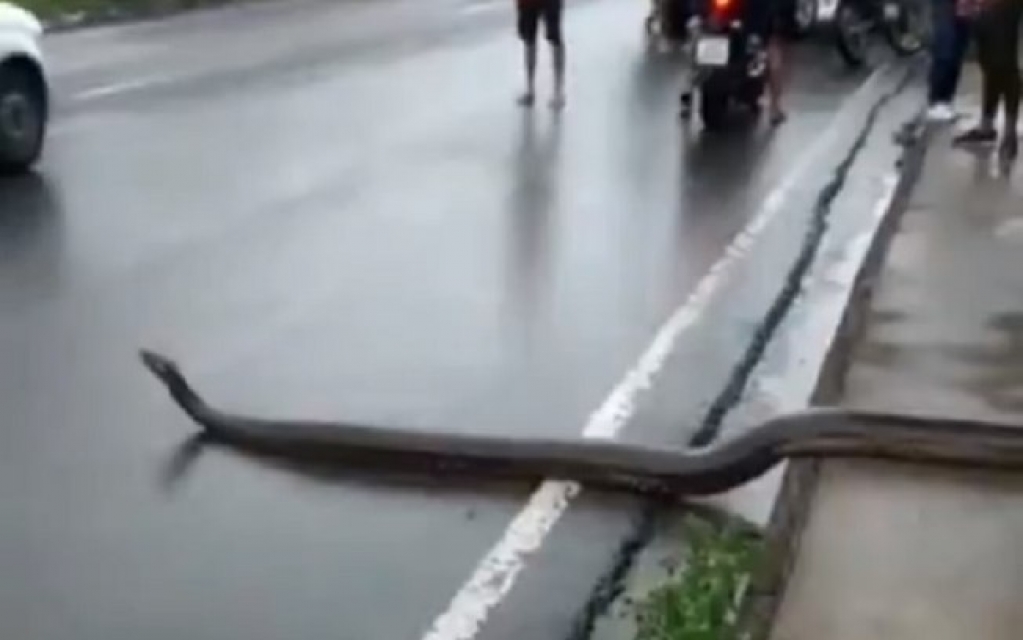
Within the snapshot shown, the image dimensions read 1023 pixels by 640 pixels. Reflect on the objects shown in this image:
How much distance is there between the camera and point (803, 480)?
20.8 feet

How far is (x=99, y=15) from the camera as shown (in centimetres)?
2662

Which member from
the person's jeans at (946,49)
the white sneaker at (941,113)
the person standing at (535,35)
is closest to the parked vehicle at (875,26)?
the person standing at (535,35)

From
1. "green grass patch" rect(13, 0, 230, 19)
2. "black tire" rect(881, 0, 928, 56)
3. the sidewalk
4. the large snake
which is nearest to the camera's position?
the sidewalk

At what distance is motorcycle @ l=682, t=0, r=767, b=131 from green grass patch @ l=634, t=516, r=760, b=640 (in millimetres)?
9697

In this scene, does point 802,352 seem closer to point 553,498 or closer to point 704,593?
point 553,498

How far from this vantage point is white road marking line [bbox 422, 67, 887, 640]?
5.66m

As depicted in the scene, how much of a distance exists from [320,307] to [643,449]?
295 cm

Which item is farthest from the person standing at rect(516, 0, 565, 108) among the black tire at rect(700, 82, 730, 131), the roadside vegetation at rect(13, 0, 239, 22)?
the roadside vegetation at rect(13, 0, 239, 22)

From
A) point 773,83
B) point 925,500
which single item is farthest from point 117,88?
point 925,500

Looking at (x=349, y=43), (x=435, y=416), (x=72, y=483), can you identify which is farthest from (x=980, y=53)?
(x=349, y=43)

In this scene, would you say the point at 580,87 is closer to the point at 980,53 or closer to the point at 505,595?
the point at 980,53

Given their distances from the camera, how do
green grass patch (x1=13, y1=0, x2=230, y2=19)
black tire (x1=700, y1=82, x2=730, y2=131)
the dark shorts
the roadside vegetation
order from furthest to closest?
1. green grass patch (x1=13, y1=0, x2=230, y2=19)
2. the roadside vegetation
3. the dark shorts
4. black tire (x1=700, y1=82, x2=730, y2=131)

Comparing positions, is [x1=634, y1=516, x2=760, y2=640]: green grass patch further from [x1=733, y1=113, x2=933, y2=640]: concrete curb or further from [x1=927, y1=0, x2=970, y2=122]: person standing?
[x1=927, y1=0, x2=970, y2=122]: person standing

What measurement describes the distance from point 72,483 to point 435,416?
1394mm
